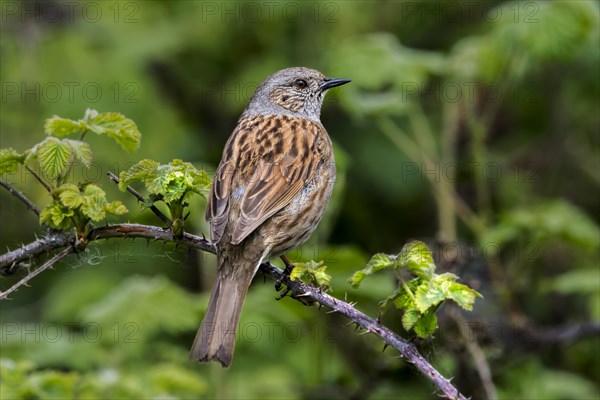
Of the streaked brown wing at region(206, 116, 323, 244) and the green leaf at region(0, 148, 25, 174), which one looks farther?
the streaked brown wing at region(206, 116, 323, 244)

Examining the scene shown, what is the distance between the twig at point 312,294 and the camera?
123 inches

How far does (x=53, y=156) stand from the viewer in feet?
12.0

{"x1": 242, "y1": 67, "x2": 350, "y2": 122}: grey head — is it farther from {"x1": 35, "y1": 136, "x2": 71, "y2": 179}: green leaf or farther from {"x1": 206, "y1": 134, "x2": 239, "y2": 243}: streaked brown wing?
{"x1": 35, "y1": 136, "x2": 71, "y2": 179}: green leaf

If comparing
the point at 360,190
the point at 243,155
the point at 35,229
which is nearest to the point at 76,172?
the point at 35,229

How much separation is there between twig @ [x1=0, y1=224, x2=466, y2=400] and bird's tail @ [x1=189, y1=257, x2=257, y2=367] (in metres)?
0.15

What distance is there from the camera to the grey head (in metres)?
5.75

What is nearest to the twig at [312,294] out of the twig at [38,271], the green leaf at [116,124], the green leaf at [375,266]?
the twig at [38,271]

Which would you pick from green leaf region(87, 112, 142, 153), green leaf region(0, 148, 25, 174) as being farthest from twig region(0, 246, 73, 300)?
green leaf region(87, 112, 142, 153)

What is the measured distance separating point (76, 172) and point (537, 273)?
→ 13.0 ft

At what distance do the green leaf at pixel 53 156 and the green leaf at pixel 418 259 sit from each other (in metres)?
1.31

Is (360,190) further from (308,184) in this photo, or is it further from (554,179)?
(308,184)

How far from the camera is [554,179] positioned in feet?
26.6

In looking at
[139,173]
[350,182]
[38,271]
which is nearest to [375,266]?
[139,173]

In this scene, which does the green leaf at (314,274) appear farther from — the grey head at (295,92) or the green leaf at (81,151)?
the grey head at (295,92)
